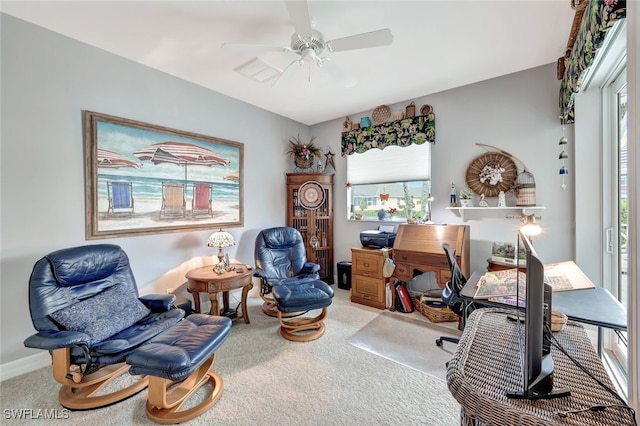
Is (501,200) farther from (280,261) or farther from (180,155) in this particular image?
(180,155)

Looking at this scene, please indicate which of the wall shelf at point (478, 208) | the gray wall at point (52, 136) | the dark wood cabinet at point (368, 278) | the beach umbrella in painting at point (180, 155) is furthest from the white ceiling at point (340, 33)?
the dark wood cabinet at point (368, 278)

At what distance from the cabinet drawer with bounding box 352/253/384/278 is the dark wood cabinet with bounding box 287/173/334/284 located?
82cm

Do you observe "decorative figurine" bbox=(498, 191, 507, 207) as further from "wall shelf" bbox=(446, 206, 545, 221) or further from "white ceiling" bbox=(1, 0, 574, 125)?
"white ceiling" bbox=(1, 0, 574, 125)

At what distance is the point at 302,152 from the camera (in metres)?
4.25

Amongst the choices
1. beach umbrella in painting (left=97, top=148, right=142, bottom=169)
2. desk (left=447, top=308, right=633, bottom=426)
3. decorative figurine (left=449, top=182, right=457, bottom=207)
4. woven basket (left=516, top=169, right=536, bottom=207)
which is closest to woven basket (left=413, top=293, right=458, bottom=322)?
decorative figurine (left=449, top=182, right=457, bottom=207)

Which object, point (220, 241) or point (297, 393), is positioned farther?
point (220, 241)

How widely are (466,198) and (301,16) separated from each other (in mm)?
2613

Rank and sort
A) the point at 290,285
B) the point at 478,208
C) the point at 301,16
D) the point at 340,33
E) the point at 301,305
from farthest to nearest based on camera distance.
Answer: the point at 478,208 → the point at 290,285 → the point at 301,305 → the point at 340,33 → the point at 301,16

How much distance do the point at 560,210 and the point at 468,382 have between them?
2.80 meters

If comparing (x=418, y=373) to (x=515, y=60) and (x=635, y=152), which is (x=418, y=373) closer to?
(x=635, y=152)

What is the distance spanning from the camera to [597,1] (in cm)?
136

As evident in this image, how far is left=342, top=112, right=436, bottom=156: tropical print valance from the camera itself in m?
3.41

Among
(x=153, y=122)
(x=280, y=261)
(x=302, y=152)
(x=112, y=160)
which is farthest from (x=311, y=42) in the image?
(x=280, y=261)

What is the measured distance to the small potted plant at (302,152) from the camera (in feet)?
14.0
